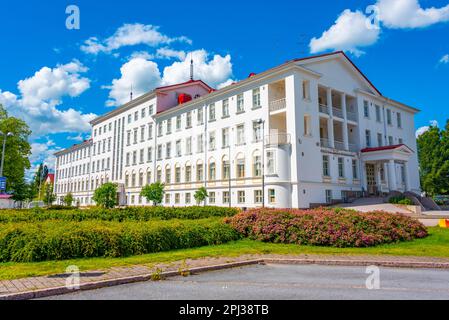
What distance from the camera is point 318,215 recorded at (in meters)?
15.1

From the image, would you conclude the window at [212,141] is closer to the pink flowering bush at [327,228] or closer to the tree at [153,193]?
the tree at [153,193]

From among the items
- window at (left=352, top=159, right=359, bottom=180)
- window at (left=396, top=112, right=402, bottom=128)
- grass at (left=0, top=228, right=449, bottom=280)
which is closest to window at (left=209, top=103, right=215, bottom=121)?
window at (left=352, top=159, right=359, bottom=180)

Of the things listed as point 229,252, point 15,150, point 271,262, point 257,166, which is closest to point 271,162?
point 257,166

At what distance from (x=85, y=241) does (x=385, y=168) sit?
37187 mm

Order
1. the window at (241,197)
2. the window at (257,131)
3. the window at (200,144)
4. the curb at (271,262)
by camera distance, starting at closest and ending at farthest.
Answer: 1. the curb at (271,262)
2. the window at (257,131)
3. the window at (241,197)
4. the window at (200,144)

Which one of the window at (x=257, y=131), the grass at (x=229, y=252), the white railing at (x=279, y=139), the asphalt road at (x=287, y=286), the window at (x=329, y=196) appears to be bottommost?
the asphalt road at (x=287, y=286)

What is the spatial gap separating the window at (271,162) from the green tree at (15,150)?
33462 mm

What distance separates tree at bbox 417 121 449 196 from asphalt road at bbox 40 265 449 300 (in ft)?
199

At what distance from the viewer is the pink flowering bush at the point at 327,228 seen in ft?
43.4

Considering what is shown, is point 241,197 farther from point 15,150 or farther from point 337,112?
point 15,150

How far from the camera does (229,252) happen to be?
38.3 ft

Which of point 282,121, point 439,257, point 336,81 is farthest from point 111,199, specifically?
point 439,257

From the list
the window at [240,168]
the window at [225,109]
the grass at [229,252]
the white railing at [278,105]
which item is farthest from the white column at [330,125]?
the grass at [229,252]
